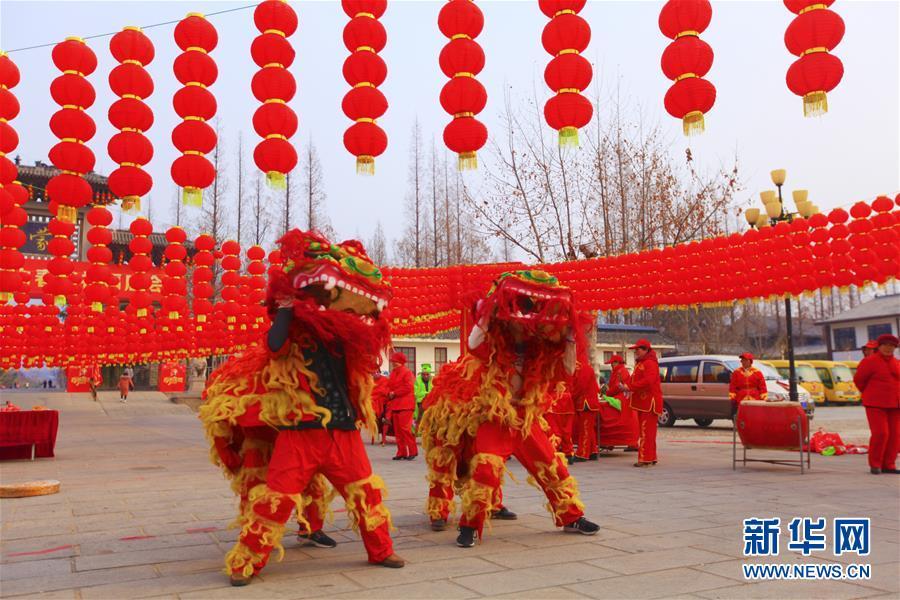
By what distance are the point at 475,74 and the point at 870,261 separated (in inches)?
216

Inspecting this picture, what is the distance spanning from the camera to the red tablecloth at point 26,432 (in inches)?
385

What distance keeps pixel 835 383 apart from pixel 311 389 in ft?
92.1

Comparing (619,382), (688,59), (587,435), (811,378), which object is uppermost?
(688,59)

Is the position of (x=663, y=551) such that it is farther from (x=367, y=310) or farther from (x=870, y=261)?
(x=870, y=261)

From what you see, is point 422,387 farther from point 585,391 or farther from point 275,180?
point 275,180

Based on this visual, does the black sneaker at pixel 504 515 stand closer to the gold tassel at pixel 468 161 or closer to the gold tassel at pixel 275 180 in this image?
the gold tassel at pixel 468 161

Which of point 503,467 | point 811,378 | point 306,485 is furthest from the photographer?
point 811,378

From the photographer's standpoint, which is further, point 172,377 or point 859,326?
point 859,326

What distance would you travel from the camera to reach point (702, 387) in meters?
17.1

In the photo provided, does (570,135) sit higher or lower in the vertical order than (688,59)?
lower

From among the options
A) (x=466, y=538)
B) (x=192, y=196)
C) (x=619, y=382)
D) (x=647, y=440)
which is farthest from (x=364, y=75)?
(x=619, y=382)

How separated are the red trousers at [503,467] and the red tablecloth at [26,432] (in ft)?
27.1

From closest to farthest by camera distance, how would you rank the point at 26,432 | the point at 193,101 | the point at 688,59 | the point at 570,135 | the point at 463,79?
the point at 688,59
the point at 570,135
the point at 463,79
the point at 193,101
the point at 26,432

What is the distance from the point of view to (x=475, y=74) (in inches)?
264
